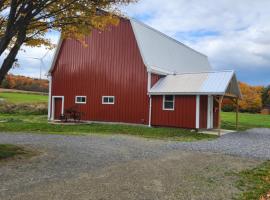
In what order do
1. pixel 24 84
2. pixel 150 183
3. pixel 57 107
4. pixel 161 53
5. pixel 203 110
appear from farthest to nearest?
1. pixel 24 84
2. pixel 57 107
3. pixel 161 53
4. pixel 203 110
5. pixel 150 183

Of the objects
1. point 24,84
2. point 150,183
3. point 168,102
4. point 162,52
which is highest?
point 162,52

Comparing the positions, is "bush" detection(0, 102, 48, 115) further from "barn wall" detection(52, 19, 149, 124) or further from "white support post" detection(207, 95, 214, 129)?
"white support post" detection(207, 95, 214, 129)

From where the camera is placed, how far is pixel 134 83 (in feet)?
76.0

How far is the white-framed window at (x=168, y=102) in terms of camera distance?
21609 millimetres

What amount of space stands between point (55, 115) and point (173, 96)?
10448 mm

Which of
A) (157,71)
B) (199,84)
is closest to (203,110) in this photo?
(199,84)

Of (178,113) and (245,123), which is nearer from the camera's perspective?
(178,113)

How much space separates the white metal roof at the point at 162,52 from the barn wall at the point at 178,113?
101 inches

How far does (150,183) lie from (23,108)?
27871mm

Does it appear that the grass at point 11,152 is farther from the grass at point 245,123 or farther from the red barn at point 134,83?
the grass at point 245,123

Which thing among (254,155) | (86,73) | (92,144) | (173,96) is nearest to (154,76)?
(173,96)

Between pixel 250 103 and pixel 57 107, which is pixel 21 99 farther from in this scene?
pixel 250 103

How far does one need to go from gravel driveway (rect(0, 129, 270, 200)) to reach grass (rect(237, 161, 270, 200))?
24cm

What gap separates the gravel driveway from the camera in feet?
21.2
